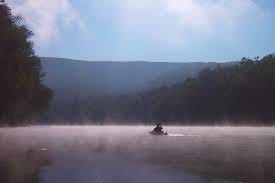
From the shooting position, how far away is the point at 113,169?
733 inches

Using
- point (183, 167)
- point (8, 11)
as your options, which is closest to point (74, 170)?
point (183, 167)

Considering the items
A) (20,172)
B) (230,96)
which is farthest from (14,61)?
(230,96)

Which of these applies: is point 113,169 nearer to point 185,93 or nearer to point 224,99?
point 224,99

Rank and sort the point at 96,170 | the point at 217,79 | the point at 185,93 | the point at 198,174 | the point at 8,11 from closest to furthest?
the point at 198,174 < the point at 96,170 < the point at 8,11 < the point at 217,79 < the point at 185,93

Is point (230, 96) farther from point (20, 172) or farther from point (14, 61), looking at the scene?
point (20, 172)

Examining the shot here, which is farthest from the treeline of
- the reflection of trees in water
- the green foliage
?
the reflection of trees in water

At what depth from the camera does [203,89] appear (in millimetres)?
149625

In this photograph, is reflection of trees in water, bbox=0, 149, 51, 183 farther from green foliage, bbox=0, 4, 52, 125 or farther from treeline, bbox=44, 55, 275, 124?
treeline, bbox=44, 55, 275, 124

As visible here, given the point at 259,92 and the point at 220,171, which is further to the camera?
the point at 259,92

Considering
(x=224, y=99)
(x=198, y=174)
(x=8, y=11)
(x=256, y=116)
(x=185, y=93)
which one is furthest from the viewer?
(x=185, y=93)

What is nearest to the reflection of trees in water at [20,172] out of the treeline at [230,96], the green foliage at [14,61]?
the green foliage at [14,61]

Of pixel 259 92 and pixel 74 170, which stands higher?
pixel 259 92

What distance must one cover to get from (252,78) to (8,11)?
83.2 m

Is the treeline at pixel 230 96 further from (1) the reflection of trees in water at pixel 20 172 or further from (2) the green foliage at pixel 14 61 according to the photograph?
(1) the reflection of trees in water at pixel 20 172
